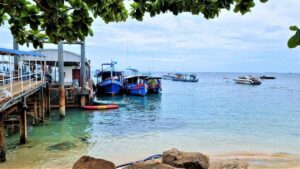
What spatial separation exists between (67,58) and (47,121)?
12465 mm

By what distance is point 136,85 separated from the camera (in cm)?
4844

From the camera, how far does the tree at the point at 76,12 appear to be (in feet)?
13.5

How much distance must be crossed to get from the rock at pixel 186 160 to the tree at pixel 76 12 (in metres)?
5.33

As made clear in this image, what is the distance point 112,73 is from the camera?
161ft

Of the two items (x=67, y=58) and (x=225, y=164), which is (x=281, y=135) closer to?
(x=225, y=164)

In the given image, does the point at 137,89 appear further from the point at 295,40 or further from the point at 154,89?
the point at 295,40

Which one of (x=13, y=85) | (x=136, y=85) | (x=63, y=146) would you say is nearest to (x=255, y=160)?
(x=63, y=146)

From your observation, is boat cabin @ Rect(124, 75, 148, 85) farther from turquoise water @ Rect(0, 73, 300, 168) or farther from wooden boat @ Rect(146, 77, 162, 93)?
turquoise water @ Rect(0, 73, 300, 168)

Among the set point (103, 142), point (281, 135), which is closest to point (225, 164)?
point (103, 142)

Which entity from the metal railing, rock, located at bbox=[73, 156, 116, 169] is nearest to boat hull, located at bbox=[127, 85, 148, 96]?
the metal railing

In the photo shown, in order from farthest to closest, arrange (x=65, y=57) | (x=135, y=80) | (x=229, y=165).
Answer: (x=135, y=80), (x=65, y=57), (x=229, y=165)

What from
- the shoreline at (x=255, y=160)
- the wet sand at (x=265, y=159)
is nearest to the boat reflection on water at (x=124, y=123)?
the shoreline at (x=255, y=160)

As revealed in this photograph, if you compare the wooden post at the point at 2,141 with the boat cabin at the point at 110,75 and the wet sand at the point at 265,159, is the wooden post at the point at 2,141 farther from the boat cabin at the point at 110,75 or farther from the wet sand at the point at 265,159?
the boat cabin at the point at 110,75

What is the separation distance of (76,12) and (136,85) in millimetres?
44119
